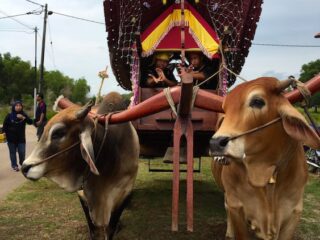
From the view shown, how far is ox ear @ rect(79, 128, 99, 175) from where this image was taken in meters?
3.55

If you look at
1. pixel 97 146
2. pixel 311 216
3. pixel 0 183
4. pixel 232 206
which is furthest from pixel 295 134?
pixel 0 183

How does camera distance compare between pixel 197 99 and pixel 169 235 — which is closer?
pixel 197 99

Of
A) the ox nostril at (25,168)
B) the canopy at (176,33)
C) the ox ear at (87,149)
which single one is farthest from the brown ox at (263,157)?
the canopy at (176,33)

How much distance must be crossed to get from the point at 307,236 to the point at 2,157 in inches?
359

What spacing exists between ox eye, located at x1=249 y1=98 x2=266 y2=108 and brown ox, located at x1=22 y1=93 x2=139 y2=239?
1298mm

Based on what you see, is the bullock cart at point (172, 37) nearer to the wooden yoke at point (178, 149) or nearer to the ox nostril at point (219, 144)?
the wooden yoke at point (178, 149)

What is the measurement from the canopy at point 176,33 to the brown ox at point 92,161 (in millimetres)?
963

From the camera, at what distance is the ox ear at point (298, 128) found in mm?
2951

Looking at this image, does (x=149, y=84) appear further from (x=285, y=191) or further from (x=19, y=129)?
(x=19, y=129)

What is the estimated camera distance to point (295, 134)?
2.99m

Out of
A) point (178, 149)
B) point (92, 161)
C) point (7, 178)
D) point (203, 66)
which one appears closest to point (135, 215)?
point (203, 66)

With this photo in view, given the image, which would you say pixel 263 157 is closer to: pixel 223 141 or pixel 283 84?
pixel 223 141

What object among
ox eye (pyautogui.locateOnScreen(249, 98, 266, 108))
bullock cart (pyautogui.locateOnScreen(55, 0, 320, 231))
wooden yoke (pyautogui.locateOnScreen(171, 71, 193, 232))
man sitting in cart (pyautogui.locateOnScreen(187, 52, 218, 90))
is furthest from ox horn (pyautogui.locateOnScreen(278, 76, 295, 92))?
man sitting in cart (pyautogui.locateOnScreen(187, 52, 218, 90))

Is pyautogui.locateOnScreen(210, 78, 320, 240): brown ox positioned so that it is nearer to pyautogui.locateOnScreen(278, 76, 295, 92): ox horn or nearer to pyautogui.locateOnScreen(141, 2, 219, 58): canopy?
pyautogui.locateOnScreen(278, 76, 295, 92): ox horn
